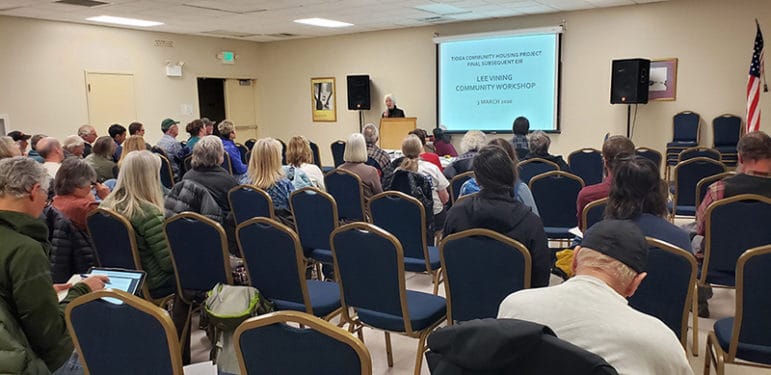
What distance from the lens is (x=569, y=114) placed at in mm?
9945

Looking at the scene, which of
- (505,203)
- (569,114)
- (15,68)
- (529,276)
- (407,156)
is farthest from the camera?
(569,114)

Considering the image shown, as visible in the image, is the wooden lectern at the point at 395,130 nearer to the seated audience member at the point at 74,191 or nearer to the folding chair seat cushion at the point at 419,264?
the folding chair seat cushion at the point at 419,264

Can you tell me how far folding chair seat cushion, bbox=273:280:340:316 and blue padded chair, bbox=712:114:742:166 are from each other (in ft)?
24.4

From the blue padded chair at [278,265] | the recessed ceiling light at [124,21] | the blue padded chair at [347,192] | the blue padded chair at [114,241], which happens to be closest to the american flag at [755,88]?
the blue padded chair at [347,192]

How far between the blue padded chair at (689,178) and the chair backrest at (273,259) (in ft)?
12.6

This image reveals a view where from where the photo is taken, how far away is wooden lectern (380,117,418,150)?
35.3ft

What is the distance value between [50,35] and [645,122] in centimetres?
1010

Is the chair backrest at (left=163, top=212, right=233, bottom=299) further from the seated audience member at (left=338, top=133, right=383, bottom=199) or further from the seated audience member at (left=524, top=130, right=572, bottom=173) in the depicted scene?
the seated audience member at (left=524, top=130, right=572, bottom=173)

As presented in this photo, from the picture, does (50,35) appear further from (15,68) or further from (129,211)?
(129,211)

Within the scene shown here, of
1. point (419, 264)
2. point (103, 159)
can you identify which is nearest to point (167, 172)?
point (103, 159)

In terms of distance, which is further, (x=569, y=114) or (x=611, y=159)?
(x=569, y=114)

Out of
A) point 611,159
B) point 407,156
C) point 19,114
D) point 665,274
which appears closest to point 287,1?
point 407,156

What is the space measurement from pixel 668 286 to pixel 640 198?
58 cm

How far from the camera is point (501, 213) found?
9.36 ft
